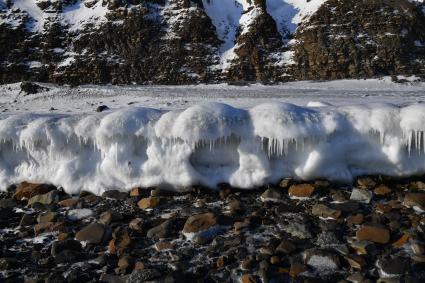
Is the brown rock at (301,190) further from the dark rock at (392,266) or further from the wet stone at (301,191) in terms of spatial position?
the dark rock at (392,266)

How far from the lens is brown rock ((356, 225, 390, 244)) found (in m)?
4.77

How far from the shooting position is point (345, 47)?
2569 cm

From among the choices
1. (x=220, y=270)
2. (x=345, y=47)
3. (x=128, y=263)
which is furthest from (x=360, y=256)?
(x=345, y=47)

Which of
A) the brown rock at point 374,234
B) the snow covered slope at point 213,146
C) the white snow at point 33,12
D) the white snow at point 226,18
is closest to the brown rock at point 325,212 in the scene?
the brown rock at point 374,234

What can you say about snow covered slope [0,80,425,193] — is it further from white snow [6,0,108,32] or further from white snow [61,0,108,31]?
white snow [6,0,108,32]

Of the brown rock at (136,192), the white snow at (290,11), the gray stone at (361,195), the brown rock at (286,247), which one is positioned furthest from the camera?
the white snow at (290,11)

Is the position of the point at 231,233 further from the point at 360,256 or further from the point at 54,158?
the point at 54,158

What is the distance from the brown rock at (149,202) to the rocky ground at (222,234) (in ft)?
0.05

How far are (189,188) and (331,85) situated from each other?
16010 mm

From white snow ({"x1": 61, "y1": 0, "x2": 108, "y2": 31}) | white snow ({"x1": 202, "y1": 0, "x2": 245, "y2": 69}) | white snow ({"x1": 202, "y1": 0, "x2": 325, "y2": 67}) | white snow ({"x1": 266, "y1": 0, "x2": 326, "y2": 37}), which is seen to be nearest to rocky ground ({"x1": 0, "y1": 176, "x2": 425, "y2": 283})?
white snow ({"x1": 202, "y1": 0, "x2": 325, "y2": 67})

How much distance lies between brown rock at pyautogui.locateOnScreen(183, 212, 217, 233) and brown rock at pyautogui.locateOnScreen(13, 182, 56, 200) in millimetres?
2930

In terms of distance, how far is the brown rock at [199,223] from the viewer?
17.3ft

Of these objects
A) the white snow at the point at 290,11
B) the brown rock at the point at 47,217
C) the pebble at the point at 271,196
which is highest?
the white snow at the point at 290,11

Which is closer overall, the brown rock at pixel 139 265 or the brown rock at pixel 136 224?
the brown rock at pixel 139 265
